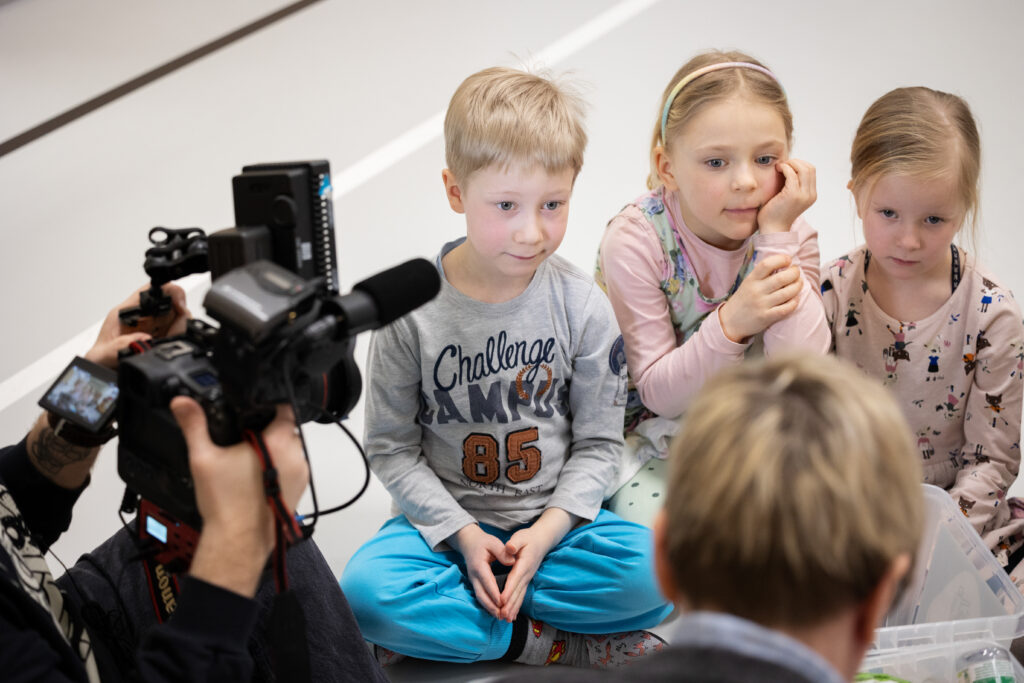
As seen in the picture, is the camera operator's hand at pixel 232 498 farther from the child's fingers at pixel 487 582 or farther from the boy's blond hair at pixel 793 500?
the child's fingers at pixel 487 582

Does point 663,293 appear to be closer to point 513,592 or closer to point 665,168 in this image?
point 665,168

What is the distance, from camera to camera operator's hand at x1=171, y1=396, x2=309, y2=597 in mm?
873

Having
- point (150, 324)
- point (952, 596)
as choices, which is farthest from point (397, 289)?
point (952, 596)

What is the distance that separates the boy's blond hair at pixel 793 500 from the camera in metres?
0.66

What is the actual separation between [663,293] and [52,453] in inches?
37.1

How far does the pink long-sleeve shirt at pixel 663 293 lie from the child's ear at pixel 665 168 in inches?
1.1

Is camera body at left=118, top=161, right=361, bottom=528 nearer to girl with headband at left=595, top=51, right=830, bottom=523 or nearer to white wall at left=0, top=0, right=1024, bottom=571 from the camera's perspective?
girl with headband at left=595, top=51, right=830, bottom=523

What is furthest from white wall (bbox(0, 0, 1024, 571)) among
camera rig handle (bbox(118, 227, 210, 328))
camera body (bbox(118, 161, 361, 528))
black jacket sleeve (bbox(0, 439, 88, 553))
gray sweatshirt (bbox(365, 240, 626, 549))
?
camera body (bbox(118, 161, 361, 528))

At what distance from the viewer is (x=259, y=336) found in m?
0.83

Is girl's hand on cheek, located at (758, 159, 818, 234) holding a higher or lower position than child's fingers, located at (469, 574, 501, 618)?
higher

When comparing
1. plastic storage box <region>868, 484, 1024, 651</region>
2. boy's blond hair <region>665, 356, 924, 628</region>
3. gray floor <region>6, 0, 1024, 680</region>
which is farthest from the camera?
gray floor <region>6, 0, 1024, 680</region>

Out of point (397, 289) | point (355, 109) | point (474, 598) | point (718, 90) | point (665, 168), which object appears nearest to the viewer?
point (397, 289)

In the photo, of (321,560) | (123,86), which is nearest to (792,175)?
(321,560)

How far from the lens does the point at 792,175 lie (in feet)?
4.89
